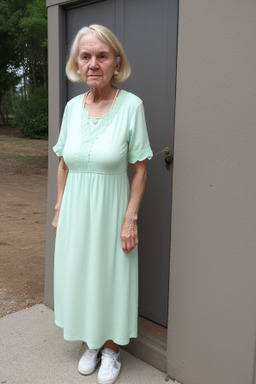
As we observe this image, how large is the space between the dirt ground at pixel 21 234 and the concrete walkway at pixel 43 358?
40 centimetres

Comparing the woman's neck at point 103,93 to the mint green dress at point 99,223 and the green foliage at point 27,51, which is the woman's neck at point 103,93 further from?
the green foliage at point 27,51

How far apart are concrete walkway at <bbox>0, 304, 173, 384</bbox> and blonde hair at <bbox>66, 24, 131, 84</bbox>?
6.50 ft

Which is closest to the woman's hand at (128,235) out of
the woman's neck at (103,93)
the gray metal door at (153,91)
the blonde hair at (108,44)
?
the gray metal door at (153,91)

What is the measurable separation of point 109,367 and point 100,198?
1164mm

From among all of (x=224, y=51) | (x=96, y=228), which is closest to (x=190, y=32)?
(x=224, y=51)

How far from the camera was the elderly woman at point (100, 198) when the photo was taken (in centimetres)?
240

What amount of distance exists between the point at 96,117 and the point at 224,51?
831 mm

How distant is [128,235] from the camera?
247 cm

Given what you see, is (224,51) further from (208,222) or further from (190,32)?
(208,222)

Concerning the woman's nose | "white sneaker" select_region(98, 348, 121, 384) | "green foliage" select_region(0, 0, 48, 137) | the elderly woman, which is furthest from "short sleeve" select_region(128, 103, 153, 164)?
"green foliage" select_region(0, 0, 48, 137)

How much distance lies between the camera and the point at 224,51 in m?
2.21

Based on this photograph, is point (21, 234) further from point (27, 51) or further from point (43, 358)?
point (27, 51)

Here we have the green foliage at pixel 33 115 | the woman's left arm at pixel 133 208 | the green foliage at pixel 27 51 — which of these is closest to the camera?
the woman's left arm at pixel 133 208

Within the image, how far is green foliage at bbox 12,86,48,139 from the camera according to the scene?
25.3 metres
